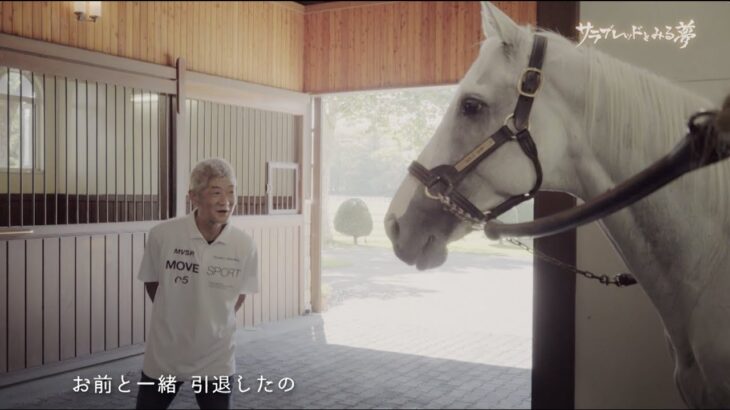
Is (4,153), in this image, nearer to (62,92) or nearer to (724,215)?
(62,92)

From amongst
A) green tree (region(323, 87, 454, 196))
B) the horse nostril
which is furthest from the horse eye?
green tree (region(323, 87, 454, 196))

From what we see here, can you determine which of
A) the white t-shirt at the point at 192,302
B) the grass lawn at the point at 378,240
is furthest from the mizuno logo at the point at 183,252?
the grass lawn at the point at 378,240

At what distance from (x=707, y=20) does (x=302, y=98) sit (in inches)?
193

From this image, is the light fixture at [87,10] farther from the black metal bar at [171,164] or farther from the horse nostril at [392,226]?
the horse nostril at [392,226]

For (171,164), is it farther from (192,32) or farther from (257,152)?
(192,32)

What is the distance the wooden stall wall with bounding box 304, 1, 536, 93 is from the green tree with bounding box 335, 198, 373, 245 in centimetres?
423

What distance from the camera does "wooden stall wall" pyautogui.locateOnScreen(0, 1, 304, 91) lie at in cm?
385

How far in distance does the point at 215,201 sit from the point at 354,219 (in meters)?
8.38

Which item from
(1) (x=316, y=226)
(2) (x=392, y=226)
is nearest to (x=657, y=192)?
(2) (x=392, y=226)

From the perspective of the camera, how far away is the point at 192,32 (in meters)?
4.91

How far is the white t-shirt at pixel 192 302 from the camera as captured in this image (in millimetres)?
1858

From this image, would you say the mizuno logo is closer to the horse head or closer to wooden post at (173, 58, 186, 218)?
the horse head

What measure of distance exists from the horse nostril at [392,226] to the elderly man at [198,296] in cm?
75

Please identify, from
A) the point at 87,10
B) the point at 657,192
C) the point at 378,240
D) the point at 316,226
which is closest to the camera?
the point at 657,192
